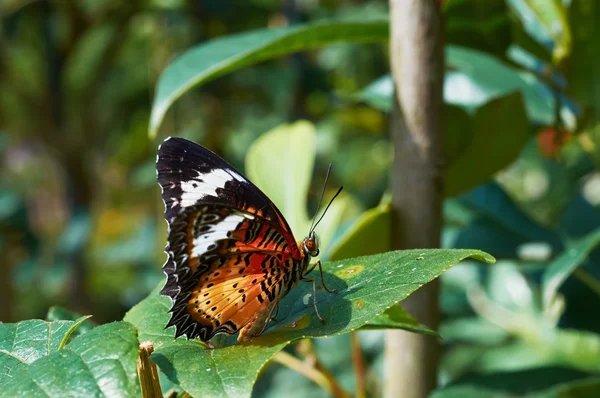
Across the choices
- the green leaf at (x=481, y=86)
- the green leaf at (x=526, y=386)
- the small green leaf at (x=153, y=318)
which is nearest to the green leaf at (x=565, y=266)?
the green leaf at (x=526, y=386)

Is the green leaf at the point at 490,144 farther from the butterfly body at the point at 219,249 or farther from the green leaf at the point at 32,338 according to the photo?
the green leaf at the point at 32,338

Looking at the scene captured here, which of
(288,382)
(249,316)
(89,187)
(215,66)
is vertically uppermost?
(215,66)

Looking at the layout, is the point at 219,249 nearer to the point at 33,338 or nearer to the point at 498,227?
the point at 33,338

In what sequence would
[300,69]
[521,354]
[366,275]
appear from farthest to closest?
[300,69], [521,354], [366,275]

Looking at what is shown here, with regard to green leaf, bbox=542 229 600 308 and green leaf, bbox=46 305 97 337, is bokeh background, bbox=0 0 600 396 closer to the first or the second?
green leaf, bbox=542 229 600 308

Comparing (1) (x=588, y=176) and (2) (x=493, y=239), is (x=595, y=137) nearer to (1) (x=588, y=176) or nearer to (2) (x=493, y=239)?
(2) (x=493, y=239)

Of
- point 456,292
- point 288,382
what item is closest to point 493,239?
point 456,292
